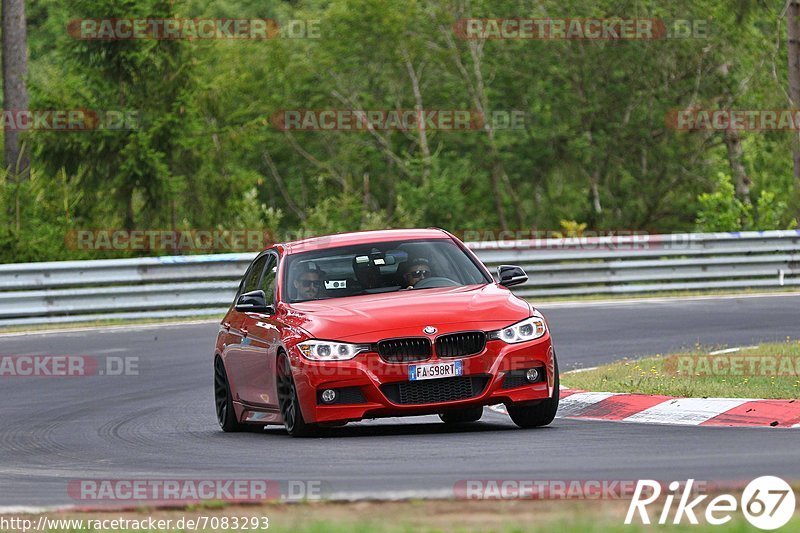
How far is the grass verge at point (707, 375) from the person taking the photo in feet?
41.8

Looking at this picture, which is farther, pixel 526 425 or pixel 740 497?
pixel 526 425

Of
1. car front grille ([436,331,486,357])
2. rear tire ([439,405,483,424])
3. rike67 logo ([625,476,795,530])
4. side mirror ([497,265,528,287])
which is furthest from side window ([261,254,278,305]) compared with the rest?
rike67 logo ([625,476,795,530])

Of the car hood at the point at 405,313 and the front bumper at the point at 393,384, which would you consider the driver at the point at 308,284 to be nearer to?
the car hood at the point at 405,313

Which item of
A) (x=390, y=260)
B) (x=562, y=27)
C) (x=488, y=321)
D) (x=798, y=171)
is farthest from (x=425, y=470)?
(x=562, y=27)

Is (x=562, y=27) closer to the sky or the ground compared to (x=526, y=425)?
closer to the sky

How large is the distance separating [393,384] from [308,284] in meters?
1.65

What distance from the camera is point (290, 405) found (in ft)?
38.4

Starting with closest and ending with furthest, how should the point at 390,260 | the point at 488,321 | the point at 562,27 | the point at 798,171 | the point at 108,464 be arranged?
1. the point at 108,464
2. the point at 488,321
3. the point at 390,260
4. the point at 798,171
5. the point at 562,27

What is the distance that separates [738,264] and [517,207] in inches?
911

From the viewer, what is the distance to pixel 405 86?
51969 millimetres

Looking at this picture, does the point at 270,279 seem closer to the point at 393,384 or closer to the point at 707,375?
the point at 393,384

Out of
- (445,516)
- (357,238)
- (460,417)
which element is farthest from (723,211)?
(445,516)

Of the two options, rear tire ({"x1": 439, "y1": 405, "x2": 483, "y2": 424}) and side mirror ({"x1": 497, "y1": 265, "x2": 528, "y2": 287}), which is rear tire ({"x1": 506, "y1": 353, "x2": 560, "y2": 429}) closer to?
rear tire ({"x1": 439, "y1": 405, "x2": 483, "y2": 424})

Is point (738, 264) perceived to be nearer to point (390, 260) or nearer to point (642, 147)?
point (390, 260)
